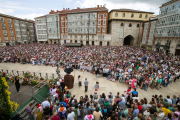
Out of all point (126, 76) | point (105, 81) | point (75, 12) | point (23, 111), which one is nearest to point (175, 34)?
point (126, 76)

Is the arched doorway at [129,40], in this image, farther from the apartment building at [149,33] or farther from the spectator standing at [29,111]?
the spectator standing at [29,111]

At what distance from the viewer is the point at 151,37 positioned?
102ft

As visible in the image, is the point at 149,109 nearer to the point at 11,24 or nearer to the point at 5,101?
the point at 5,101

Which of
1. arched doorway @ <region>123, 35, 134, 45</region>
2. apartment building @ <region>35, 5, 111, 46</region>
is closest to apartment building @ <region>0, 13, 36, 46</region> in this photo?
apartment building @ <region>35, 5, 111, 46</region>

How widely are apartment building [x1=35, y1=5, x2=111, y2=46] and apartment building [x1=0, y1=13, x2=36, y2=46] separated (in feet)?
24.1

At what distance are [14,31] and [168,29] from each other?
191 ft

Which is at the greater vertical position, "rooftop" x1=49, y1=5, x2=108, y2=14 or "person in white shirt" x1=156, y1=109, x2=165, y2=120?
"rooftop" x1=49, y1=5, x2=108, y2=14

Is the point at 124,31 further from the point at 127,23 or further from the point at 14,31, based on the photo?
the point at 14,31

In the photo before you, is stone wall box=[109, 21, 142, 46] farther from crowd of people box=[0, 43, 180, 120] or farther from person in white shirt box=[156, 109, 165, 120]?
person in white shirt box=[156, 109, 165, 120]

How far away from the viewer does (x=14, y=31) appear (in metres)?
44.3

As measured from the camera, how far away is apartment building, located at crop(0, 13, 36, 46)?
1569 inches

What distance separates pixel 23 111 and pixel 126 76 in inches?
402

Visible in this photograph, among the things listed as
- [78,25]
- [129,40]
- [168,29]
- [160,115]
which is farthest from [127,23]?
[160,115]

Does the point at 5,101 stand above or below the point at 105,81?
above
